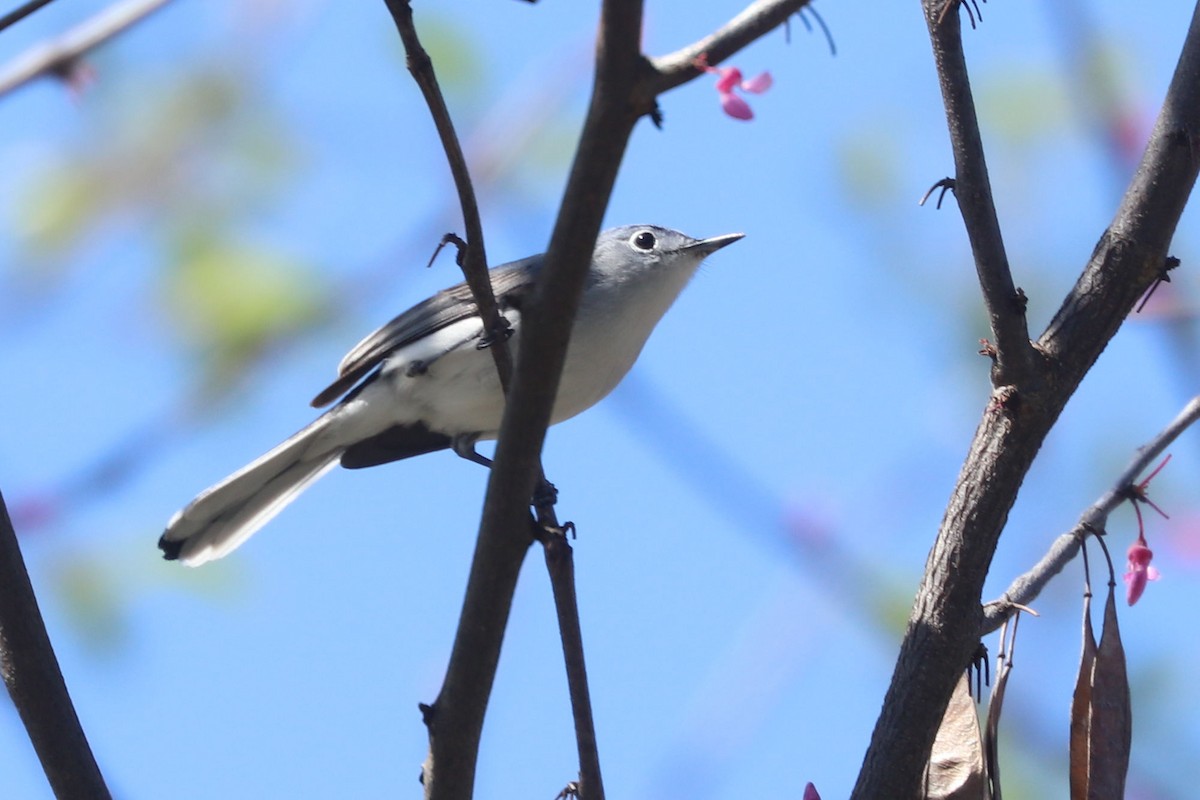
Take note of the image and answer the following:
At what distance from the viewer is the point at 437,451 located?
175 inches

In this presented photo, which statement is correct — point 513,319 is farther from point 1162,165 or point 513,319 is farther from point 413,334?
point 1162,165

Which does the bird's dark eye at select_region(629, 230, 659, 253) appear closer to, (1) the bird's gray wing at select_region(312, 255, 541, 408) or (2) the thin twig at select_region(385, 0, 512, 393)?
(1) the bird's gray wing at select_region(312, 255, 541, 408)

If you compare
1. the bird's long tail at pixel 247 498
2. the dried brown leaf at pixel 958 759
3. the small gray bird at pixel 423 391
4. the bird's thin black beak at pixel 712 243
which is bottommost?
the dried brown leaf at pixel 958 759

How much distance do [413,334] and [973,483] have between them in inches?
98.3

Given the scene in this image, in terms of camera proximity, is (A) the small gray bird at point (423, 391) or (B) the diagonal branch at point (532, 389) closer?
(B) the diagonal branch at point (532, 389)

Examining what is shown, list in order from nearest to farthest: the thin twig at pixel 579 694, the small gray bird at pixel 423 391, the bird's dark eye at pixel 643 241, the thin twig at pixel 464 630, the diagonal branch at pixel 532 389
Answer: the diagonal branch at pixel 532 389
the thin twig at pixel 464 630
the thin twig at pixel 579 694
the small gray bird at pixel 423 391
the bird's dark eye at pixel 643 241

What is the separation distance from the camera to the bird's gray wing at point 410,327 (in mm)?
4245

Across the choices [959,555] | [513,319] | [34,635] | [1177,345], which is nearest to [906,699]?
[959,555]

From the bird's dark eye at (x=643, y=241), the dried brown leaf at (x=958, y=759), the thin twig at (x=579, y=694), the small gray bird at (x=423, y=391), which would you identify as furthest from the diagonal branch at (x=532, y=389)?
the bird's dark eye at (x=643, y=241)

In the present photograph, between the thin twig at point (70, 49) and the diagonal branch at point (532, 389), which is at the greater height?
the thin twig at point (70, 49)

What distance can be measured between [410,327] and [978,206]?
256 centimetres

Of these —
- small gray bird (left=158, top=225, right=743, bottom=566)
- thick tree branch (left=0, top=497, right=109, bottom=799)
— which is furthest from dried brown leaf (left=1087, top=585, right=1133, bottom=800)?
small gray bird (left=158, top=225, right=743, bottom=566)

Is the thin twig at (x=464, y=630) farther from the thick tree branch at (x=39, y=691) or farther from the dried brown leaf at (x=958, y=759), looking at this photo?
the dried brown leaf at (x=958, y=759)

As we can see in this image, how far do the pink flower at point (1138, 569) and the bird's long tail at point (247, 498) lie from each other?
8.80 feet
